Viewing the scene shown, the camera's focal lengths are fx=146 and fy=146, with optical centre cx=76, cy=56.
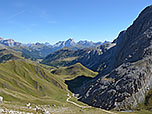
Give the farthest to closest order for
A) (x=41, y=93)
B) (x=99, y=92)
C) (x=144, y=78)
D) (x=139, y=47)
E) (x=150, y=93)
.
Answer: (x=41, y=93) → (x=139, y=47) → (x=99, y=92) → (x=144, y=78) → (x=150, y=93)

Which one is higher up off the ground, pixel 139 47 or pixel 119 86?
pixel 139 47

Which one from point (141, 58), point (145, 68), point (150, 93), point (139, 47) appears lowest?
point (150, 93)

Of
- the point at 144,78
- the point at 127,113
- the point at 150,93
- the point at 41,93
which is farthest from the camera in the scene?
the point at 41,93

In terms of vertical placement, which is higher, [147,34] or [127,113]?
[147,34]

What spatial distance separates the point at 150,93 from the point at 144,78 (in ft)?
46.1

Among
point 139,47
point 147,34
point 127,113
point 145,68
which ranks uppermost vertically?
point 147,34

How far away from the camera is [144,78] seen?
128 metres

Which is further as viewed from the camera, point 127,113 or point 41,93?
point 41,93

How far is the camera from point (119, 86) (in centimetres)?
13012

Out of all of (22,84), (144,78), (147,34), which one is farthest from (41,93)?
(147,34)

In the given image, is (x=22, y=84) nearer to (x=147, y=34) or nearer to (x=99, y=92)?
(x=99, y=92)

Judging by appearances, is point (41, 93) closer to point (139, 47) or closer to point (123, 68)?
point (123, 68)

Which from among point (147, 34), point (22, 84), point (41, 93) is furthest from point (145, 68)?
point (22, 84)

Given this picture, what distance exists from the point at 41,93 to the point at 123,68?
Result: 338 feet
